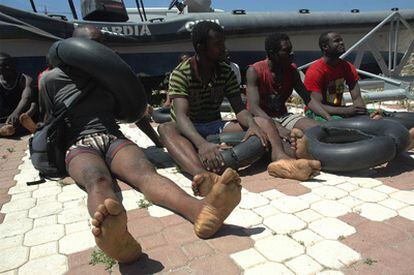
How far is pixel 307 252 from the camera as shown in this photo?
2014 mm

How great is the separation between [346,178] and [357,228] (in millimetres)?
904

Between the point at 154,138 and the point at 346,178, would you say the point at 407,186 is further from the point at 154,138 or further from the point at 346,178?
the point at 154,138

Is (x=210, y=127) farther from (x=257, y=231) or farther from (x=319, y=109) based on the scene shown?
(x=257, y=231)

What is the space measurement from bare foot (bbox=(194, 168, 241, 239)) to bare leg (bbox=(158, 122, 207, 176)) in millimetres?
782

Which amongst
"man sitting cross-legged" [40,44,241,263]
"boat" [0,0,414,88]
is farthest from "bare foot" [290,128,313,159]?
"boat" [0,0,414,88]

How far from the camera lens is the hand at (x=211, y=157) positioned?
2916 mm

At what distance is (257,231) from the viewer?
2270 mm

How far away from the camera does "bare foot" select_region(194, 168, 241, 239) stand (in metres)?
1.96

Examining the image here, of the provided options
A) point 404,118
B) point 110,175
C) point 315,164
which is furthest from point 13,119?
point 404,118

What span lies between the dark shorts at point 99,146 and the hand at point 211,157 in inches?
22.0

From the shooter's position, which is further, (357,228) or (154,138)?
(154,138)

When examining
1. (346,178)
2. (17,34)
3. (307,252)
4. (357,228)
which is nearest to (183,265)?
(307,252)

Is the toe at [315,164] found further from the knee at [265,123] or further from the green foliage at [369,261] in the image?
the green foliage at [369,261]

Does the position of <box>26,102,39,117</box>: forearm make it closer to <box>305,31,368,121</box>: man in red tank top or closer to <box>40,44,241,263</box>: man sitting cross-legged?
<box>40,44,241,263</box>: man sitting cross-legged
